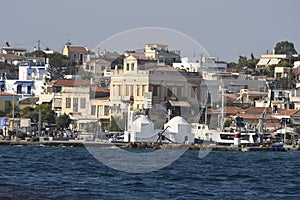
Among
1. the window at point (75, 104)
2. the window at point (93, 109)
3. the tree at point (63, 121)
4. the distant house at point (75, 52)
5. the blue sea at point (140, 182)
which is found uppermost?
the distant house at point (75, 52)

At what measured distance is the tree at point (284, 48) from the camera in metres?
174

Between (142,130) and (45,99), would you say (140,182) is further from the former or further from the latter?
(45,99)

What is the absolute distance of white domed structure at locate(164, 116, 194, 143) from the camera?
316 ft

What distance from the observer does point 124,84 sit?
10856 cm

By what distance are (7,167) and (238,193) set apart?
49.3 ft

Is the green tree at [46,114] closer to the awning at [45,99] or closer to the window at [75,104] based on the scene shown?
the window at [75,104]

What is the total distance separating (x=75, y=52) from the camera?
160 meters

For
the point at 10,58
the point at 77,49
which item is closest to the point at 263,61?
the point at 77,49

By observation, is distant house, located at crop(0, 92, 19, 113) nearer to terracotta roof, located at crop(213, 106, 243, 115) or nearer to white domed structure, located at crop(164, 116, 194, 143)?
terracotta roof, located at crop(213, 106, 243, 115)

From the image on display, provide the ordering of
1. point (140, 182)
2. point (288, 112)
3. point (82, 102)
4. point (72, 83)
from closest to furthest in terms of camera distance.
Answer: point (140, 182) < point (82, 102) < point (288, 112) < point (72, 83)

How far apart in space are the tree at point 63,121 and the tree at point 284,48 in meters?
72.8

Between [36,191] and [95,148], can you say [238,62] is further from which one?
[36,191]

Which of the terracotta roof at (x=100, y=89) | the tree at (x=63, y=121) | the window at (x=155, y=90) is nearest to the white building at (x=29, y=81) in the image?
the terracotta roof at (x=100, y=89)

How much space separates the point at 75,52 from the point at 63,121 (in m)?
54.4
